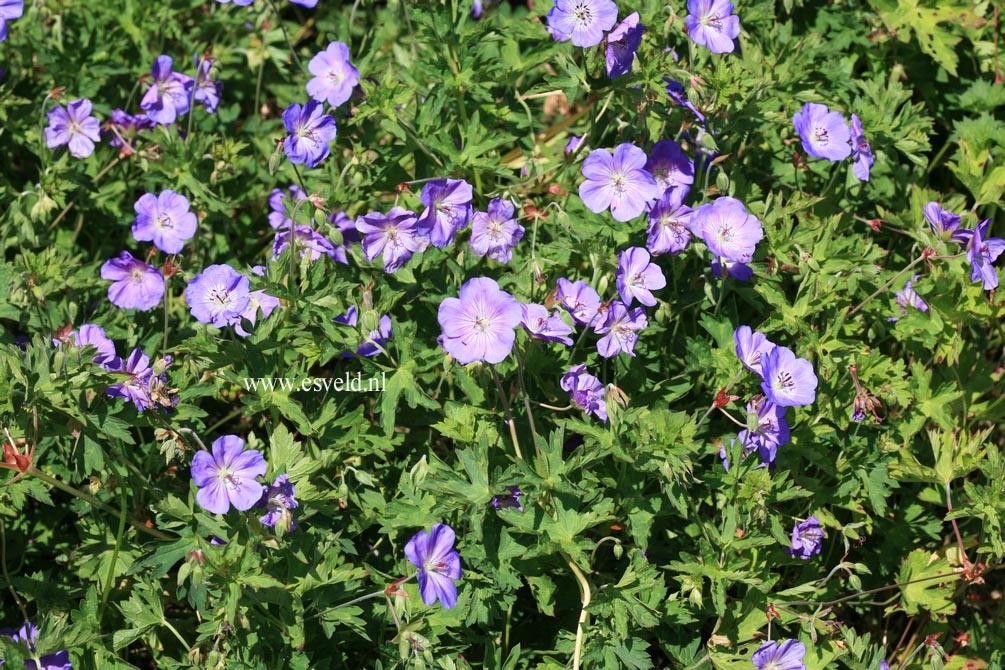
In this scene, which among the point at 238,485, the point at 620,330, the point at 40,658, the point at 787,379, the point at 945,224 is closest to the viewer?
the point at 40,658

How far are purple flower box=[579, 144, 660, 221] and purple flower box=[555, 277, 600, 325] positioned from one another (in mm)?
255

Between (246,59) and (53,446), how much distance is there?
2.16 m

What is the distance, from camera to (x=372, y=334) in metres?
3.09

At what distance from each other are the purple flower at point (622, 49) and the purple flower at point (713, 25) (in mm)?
178

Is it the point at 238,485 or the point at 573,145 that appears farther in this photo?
the point at 573,145

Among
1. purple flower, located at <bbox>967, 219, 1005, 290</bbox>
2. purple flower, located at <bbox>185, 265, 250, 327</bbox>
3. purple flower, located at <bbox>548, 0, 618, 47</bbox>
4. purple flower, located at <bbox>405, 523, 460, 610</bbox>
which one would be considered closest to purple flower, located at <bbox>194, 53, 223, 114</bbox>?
purple flower, located at <bbox>185, 265, 250, 327</bbox>

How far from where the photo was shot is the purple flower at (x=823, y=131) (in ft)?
11.4

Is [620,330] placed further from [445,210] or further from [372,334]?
[372,334]

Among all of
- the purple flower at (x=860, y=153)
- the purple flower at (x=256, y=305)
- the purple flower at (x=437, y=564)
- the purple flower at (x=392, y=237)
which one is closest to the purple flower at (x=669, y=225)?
the purple flower at (x=392, y=237)

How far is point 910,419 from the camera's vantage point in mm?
3521

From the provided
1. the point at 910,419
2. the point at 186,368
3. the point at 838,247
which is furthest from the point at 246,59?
the point at 910,419

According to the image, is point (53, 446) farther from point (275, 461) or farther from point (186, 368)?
point (275, 461)

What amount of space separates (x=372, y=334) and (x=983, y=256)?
2057 millimetres

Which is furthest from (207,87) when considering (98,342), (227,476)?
(227,476)
